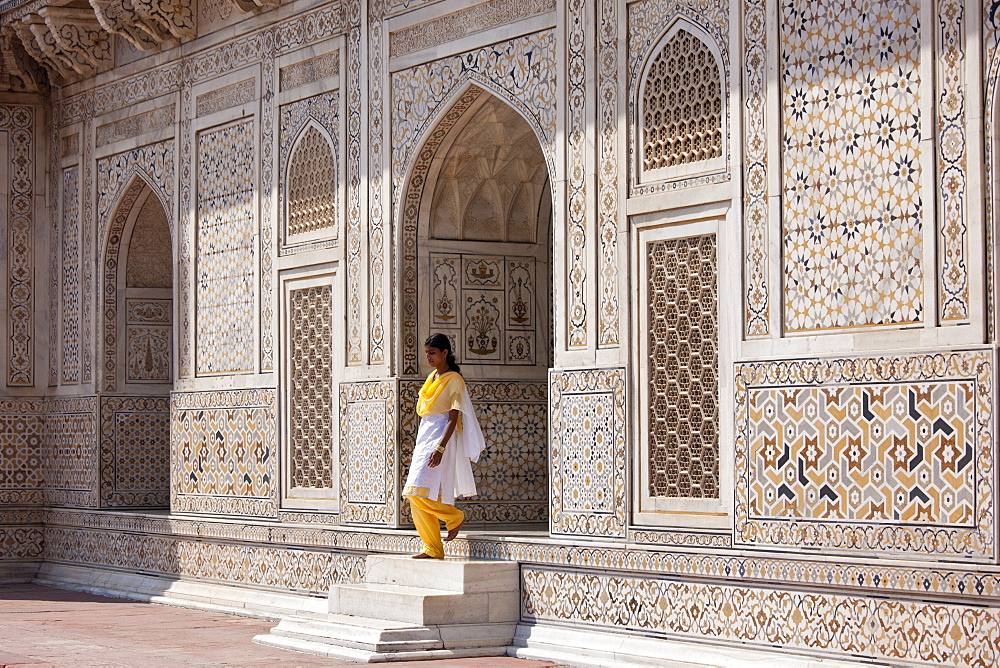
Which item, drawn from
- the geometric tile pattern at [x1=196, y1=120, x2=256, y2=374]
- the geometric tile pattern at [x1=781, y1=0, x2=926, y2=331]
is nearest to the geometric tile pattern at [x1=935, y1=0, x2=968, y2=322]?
the geometric tile pattern at [x1=781, y1=0, x2=926, y2=331]

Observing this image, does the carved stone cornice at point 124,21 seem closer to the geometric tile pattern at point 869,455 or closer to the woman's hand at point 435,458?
the woman's hand at point 435,458

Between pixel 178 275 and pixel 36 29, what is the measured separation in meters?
2.57

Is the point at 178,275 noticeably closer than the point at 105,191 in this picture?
Yes

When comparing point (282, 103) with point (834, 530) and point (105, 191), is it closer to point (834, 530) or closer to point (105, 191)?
point (105, 191)

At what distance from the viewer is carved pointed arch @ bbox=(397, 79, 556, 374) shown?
31.2 ft

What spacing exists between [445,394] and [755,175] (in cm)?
230

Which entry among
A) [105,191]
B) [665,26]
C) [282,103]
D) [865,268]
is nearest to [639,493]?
[865,268]

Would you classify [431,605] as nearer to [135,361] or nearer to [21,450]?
[135,361]

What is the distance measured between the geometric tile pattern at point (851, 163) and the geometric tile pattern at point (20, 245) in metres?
8.30

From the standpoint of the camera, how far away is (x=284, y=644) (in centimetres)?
891

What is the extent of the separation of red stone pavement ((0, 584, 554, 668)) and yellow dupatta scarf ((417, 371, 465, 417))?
4.68 feet

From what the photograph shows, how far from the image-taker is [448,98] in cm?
948

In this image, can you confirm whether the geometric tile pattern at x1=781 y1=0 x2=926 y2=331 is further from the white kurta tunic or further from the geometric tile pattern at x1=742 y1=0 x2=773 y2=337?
the white kurta tunic

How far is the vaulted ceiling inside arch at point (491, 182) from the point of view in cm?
979
